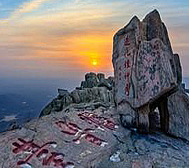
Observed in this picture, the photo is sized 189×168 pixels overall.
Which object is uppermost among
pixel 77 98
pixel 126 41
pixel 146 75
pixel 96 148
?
pixel 126 41

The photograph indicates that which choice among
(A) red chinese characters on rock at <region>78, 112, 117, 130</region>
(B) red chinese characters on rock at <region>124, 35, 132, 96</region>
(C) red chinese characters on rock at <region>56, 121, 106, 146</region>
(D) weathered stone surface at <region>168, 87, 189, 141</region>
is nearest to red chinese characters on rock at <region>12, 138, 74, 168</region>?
(C) red chinese characters on rock at <region>56, 121, 106, 146</region>

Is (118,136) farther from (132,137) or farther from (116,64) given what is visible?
(116,64)

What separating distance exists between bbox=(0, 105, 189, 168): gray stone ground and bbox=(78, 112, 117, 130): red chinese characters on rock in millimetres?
139

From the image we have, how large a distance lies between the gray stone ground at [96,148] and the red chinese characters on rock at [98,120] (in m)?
0.14

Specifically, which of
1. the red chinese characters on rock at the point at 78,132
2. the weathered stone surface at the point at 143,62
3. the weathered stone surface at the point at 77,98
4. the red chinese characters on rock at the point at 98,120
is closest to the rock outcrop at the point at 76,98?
the weathered stone surface at the point at 77,98

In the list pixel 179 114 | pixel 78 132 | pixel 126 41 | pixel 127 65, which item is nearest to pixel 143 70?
pixel 127 65

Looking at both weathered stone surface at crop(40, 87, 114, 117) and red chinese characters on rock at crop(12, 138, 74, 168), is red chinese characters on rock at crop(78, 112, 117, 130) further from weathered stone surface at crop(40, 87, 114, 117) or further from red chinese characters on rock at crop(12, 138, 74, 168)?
weathered stone surface at crop(40, 87, 114, 117)

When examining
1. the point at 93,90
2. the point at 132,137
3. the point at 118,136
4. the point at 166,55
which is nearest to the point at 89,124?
the point at 118,136

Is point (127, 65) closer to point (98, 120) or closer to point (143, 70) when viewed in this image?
point (143, 70)

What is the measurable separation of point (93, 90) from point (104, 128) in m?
10.1

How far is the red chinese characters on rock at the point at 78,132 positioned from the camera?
15.8 ft

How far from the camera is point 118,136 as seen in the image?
209 inches

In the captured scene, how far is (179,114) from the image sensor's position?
20.3ft

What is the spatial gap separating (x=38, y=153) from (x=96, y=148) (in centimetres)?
123
